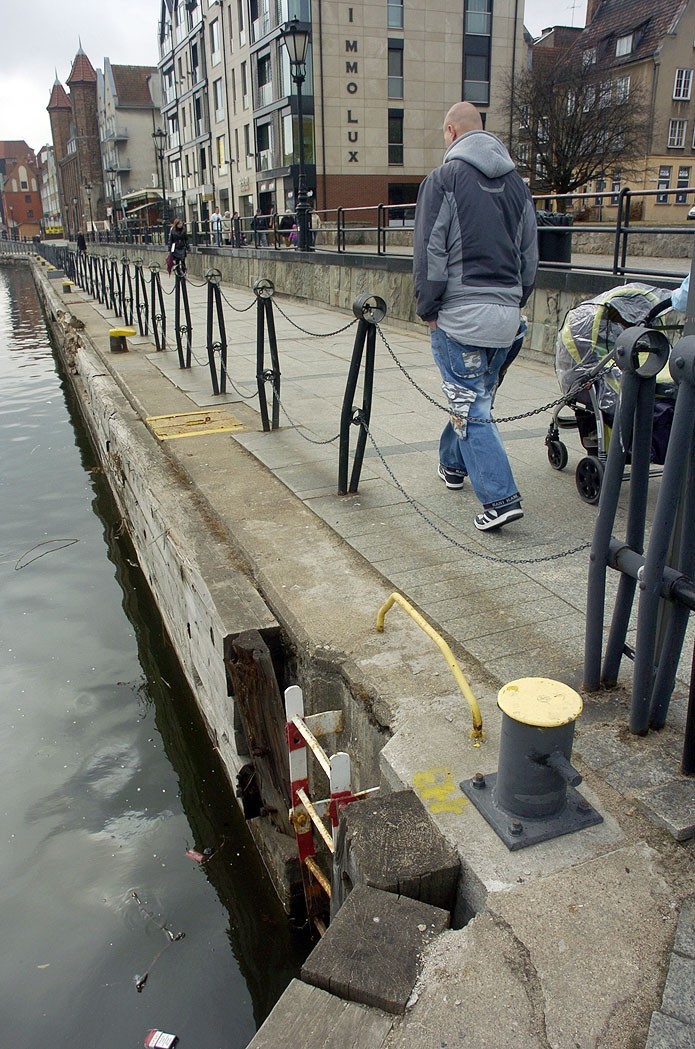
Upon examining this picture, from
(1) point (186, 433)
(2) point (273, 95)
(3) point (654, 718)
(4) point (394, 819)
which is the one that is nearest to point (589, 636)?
(3) point (654, 718)

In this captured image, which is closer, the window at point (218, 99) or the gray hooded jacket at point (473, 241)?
the gray hooded jacket at point (473, 241)

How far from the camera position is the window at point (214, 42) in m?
47.4

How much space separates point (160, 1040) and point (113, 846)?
1369 mm

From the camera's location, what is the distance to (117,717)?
5.86 meters

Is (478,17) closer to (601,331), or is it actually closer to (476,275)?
(601,331)

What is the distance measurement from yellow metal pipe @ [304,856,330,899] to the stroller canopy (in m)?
2.98

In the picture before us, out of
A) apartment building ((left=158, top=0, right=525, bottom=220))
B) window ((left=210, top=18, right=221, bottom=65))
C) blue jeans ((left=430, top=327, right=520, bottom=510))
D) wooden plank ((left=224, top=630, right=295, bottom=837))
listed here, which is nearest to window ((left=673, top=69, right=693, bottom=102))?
apartment building ((left=158, top=0, right=525, bottom=220))

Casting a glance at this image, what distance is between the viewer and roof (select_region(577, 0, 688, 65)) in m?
38.8

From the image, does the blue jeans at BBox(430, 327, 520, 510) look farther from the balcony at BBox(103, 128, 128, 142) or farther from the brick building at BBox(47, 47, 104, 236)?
the brick building at BBox(47, 47, 104, 236)

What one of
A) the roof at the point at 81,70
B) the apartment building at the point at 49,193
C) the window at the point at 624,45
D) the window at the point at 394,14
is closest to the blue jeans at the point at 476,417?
the window at the point at 394,14

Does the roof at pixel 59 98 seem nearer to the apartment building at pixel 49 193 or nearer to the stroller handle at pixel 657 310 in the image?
the apartment building at pixel 49 193

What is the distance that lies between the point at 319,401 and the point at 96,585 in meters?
2.86

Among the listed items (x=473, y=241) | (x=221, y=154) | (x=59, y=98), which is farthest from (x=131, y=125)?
(x=473, y=241)

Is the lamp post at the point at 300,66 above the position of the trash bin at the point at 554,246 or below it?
above
